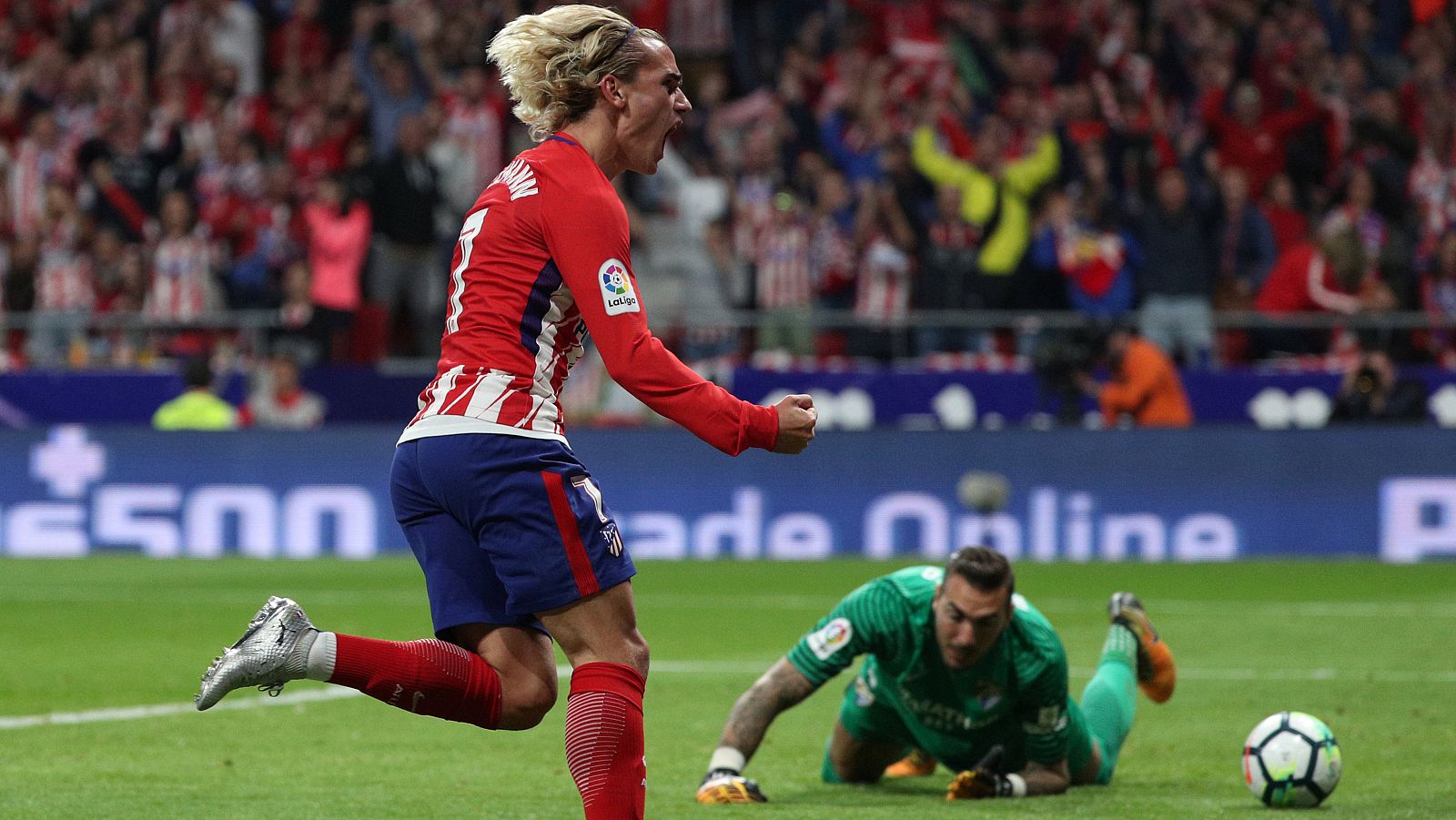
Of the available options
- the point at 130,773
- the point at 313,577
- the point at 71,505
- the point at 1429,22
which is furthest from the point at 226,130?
the point at 130,773

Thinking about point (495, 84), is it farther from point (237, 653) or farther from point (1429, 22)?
point (237, 653)

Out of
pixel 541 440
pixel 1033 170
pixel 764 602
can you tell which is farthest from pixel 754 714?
pixel 1033 170

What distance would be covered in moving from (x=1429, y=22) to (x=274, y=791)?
16700 mm

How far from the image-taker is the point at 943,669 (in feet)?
21.6

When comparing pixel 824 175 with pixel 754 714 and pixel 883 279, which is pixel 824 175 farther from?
pixel 754 714

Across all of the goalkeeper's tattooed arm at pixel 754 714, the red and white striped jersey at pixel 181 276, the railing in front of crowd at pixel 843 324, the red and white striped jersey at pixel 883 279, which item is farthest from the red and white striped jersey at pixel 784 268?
the goalkeeper's tattooed arm at pixel 754 714

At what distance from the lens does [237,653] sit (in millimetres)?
4727

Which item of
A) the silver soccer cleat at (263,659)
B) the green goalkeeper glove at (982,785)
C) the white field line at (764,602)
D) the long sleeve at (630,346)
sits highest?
the long sleeve at (630,346)

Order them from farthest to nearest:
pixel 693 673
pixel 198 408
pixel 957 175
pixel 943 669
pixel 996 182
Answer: pixel 957 175, pixel 996 182, pixel 198 408, pixel 693 673, pixel 943 669

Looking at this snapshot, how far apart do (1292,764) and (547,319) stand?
9.88 ft

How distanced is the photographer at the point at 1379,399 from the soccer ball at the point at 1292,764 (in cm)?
1016

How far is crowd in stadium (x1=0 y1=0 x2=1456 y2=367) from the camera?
18.2 meters

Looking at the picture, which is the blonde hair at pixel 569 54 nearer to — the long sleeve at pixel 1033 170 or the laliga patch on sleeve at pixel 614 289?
the laliga patch on sleeve at pixel 614 289

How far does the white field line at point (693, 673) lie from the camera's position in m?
8.41
